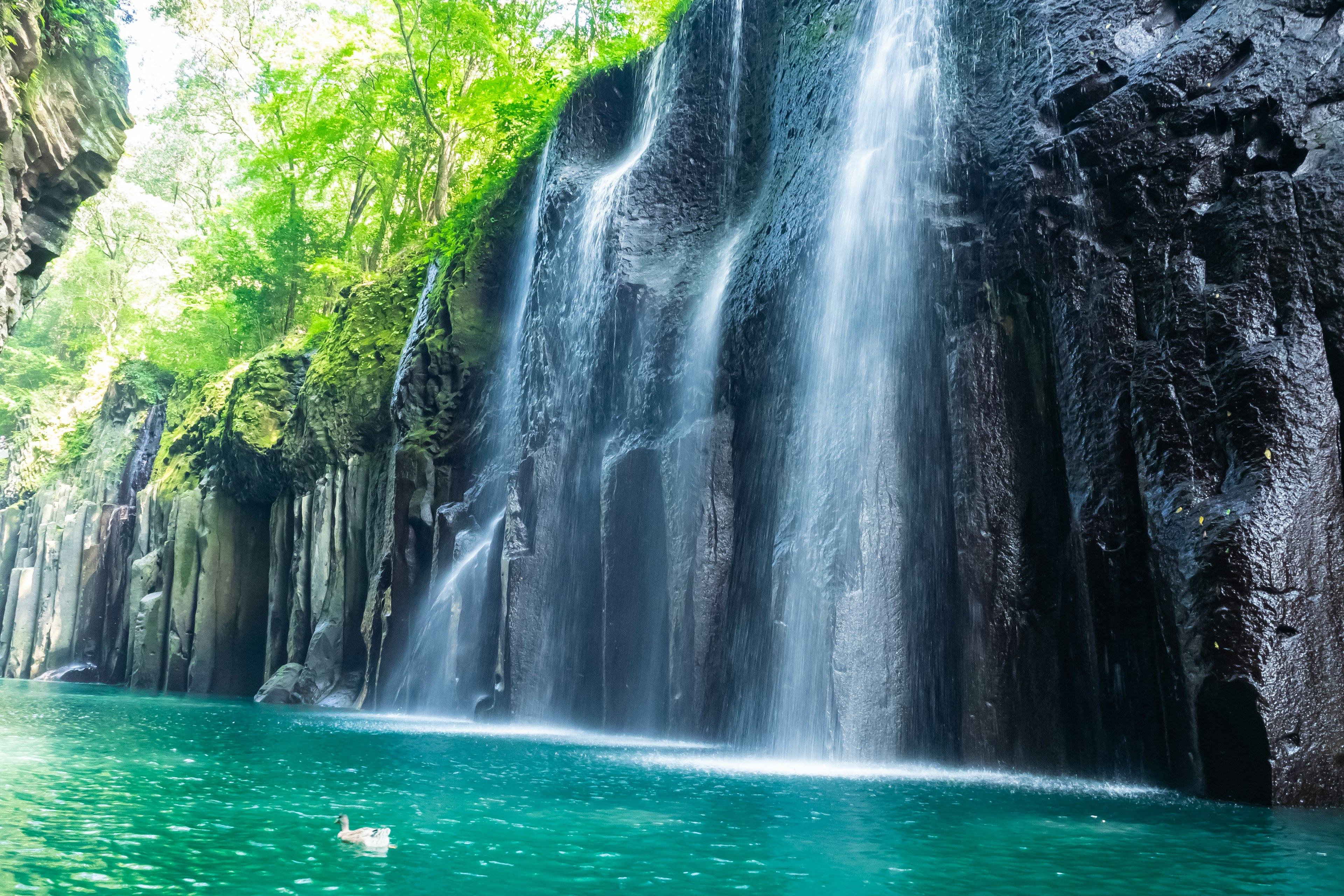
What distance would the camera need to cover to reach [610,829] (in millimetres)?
4785

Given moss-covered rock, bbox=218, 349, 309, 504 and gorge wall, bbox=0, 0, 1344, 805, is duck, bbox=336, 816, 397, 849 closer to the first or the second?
gorge wall, bbox=0, 0, 1344, 805

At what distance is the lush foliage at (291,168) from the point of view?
1944 cm

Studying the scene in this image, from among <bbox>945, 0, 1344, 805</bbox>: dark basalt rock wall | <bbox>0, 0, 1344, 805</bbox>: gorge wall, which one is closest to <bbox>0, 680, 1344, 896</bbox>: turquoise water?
<bbox>945, 0, 1344, 805</bbox>: dark basalt rock wall

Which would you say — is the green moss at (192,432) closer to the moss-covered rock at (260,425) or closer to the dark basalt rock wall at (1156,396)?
the moss-covered rock at (260,425)

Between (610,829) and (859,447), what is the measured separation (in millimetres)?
4740

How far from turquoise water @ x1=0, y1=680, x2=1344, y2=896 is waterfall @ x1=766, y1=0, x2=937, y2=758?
0.80 meters

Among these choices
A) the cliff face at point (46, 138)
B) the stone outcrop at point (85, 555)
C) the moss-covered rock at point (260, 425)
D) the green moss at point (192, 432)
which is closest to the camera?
the cliff face at point (46, 138)

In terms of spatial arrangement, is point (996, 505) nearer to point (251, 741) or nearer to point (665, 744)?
point (665, 744)

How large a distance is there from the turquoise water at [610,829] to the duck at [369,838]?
2.7 inches

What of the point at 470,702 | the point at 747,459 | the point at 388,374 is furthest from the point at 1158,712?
the point at 388,374

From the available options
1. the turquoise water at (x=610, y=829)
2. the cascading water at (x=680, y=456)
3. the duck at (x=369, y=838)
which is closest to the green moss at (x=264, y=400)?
the cascading water at (x=680, y=456)

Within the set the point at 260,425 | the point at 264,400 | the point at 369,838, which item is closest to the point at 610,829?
the point at 369,838

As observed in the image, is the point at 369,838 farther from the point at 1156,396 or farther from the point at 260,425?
the point at 260,425

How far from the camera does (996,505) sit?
7840mm
